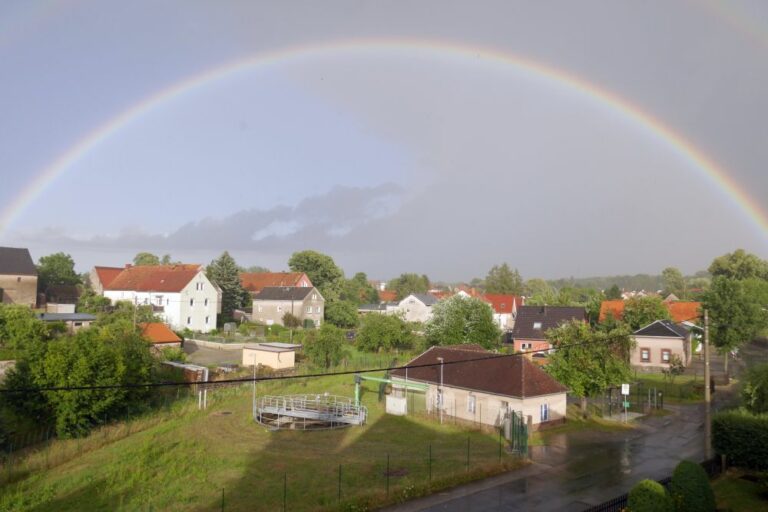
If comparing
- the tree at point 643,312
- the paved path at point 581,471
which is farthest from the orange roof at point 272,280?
the paved path at point 581,471

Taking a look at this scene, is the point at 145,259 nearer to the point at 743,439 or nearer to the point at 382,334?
the point at 382,334

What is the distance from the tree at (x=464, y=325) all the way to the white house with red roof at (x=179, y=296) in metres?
30.3

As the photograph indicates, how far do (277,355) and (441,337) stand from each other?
15.7 meters

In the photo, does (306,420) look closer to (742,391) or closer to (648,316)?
(742,391)

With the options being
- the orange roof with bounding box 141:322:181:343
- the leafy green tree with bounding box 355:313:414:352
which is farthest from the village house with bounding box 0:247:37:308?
the leafy green tree with bounding box 355:313:414:352

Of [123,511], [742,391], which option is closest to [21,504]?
[123,511]

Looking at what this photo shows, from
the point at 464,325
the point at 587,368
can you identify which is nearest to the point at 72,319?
the point at 464,325

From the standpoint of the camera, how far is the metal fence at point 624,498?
15.7 metres

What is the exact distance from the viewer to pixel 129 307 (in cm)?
5728

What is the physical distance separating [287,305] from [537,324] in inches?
1431

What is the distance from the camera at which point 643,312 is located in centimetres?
5941

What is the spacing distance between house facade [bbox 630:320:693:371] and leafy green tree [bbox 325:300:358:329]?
43.6 meters

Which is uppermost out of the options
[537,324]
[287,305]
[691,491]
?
[287,305]

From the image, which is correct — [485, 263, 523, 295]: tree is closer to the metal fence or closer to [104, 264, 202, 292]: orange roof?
[104, 264, 202, 292]: orange roof
